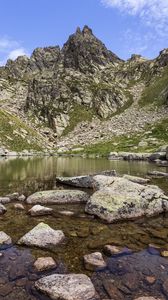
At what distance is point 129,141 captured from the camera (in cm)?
13462

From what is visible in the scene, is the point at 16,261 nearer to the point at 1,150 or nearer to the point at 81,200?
the point at 81,200

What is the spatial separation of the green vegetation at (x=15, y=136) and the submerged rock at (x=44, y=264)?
11677 cm

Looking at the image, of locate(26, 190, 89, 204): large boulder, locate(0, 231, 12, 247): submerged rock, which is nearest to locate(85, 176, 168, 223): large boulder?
locate(26, 190, 89, 204): large boulder

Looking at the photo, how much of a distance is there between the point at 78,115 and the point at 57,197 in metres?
165

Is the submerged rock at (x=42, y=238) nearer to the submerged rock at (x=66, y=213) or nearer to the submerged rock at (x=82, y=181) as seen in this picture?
the submerged rock at (x=66, y=213)

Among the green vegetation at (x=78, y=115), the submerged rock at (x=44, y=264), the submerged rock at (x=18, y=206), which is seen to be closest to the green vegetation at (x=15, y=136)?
the green vegetation at (x=78, y=115)

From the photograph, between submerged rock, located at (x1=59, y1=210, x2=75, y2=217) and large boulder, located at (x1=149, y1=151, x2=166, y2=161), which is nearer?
submerged rock, located at (x1=59, y1=210, x2=75, y2=217)

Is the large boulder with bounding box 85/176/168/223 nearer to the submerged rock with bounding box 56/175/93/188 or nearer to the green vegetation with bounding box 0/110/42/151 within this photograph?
the submerged rock with bounding box 56/175/93/188

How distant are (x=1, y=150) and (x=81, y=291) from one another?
4313 inches

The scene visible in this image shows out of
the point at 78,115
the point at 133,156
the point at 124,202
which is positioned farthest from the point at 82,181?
the point at 78,115

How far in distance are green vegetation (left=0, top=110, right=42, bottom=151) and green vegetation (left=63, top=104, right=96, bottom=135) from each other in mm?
34859

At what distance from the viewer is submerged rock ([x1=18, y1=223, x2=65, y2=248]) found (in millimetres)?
15578

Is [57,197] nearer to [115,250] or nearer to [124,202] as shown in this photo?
[124,202]

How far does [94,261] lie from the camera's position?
13570 mm
